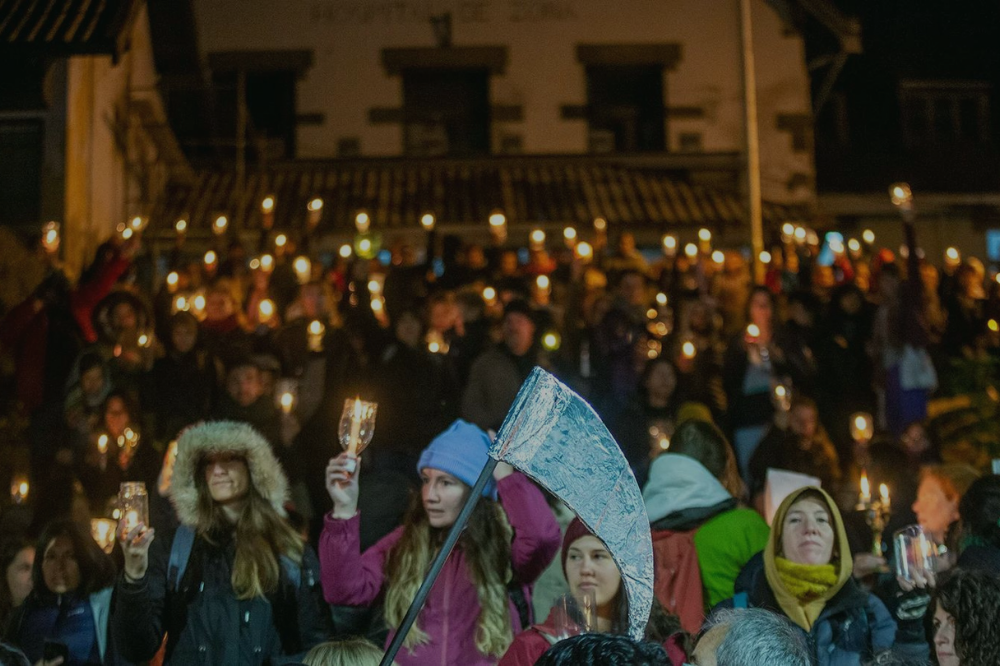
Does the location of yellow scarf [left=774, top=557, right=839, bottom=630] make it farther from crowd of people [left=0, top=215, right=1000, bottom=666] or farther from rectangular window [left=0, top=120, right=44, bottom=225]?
rectangular window [left=0, top=120, right=44, bottom=225]

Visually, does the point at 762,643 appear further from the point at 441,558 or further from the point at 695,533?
the point at 695,533

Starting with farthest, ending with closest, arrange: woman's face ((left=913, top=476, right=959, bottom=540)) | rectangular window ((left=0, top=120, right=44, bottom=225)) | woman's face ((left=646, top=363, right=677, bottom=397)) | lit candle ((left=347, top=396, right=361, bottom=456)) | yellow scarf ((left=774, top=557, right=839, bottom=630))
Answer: rectangular window ((left=0, top=120, right=44, bottom=225)) < woman's face ((left=646, top=363, right=677, bottom=397)) < woman's face ((left=913, top=476, right=959, bottom=540)) < yellow scarf ((left=774, top=557, right=839, bottom=630)) < lit candle ((left=347, top=396, right=361, bottom=456))

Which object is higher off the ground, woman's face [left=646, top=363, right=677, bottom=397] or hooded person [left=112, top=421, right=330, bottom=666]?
woman's face [left=646, top=363, right=677, bottom=397]

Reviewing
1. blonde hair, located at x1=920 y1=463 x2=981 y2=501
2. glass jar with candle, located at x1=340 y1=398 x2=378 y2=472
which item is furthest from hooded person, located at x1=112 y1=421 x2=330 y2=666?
blonde hair, located at x1=920 y1=463 x2=981 y2=501

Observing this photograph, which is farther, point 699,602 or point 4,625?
point 4,625

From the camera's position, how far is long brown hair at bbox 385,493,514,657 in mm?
6051

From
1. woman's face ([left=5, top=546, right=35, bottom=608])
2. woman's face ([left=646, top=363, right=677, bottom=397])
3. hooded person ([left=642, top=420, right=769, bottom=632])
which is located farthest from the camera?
woman's face ([left=646, top=363, right=677, bottom=397])

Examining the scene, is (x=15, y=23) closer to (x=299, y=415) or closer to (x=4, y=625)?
(x=299, y=415)

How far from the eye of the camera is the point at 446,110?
23.6 meters

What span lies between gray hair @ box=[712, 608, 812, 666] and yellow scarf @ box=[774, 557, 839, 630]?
190 cm

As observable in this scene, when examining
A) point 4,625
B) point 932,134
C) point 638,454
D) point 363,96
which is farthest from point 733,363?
point 932,134

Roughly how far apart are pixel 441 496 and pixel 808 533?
160 cm

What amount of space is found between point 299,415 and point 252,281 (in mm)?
3167

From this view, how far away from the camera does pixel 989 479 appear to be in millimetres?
6504
